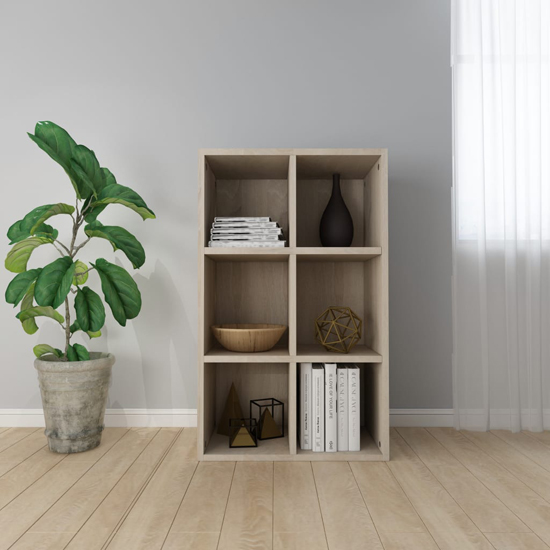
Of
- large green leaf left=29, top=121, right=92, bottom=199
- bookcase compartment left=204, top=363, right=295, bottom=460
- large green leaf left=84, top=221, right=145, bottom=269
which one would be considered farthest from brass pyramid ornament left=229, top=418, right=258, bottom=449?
large green leaf left=29, top=121, right=92, bottom=199

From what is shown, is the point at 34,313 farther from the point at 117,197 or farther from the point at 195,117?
the point at 195,117

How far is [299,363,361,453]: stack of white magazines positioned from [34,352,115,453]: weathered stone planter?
34.3 inches

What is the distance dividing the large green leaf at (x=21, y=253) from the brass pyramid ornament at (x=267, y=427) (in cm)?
115

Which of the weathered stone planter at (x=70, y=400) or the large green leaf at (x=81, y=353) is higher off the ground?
the large green leaf at (x=81, y=353)

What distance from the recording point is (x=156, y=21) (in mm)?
2402

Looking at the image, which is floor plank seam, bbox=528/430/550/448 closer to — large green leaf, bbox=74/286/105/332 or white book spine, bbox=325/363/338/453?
white book spine, bbox=325/363/338/453

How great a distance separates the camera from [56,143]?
1.90 meters

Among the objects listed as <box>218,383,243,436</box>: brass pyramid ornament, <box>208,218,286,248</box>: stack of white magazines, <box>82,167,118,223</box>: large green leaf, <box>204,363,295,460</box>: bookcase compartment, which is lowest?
<box>218,383,243,436</box>: brass pyramid ornament

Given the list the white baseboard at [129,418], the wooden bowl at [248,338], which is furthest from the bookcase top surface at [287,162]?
the white baseboard at [129,418]

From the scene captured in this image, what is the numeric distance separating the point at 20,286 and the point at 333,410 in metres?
1.33

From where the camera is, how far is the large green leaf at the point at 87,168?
6.32ft

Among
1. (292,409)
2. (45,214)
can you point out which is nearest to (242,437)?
(292,409)

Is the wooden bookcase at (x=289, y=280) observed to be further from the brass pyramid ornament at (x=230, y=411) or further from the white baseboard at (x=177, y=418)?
the white baseboard at (x=177, y=418)

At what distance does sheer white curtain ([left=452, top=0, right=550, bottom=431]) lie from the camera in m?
2.29
